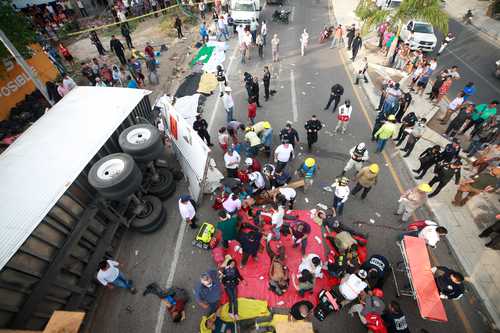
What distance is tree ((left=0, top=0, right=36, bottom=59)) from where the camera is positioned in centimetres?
1093

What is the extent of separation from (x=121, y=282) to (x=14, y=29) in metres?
12.7

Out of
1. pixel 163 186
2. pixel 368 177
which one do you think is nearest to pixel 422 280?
pixel 368 177

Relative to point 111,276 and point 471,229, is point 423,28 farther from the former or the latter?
point 111,276

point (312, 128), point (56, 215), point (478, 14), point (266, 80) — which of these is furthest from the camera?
point (478, 14)

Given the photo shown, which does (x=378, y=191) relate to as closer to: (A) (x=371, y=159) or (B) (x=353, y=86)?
(A) (x=371, y=159)

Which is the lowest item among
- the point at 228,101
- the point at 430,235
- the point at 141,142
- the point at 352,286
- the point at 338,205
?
the point at 338,205

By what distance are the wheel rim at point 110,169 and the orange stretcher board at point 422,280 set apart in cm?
764

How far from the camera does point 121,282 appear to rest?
6.46m

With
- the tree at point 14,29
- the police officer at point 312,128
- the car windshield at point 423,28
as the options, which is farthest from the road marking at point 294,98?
the tree at point 14,29

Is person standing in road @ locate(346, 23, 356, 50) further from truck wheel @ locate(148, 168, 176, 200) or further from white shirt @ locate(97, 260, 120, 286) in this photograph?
white shirt @ locate(97, 260, 120, 286)

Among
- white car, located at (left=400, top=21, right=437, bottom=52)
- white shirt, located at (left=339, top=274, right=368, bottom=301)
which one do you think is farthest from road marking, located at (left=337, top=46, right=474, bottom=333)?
white car, located at (left=400, top=21, right=437, bottom=52)

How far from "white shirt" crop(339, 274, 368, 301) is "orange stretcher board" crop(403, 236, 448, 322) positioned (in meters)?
1.24

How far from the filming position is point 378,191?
896cm

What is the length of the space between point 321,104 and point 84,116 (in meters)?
10.5
